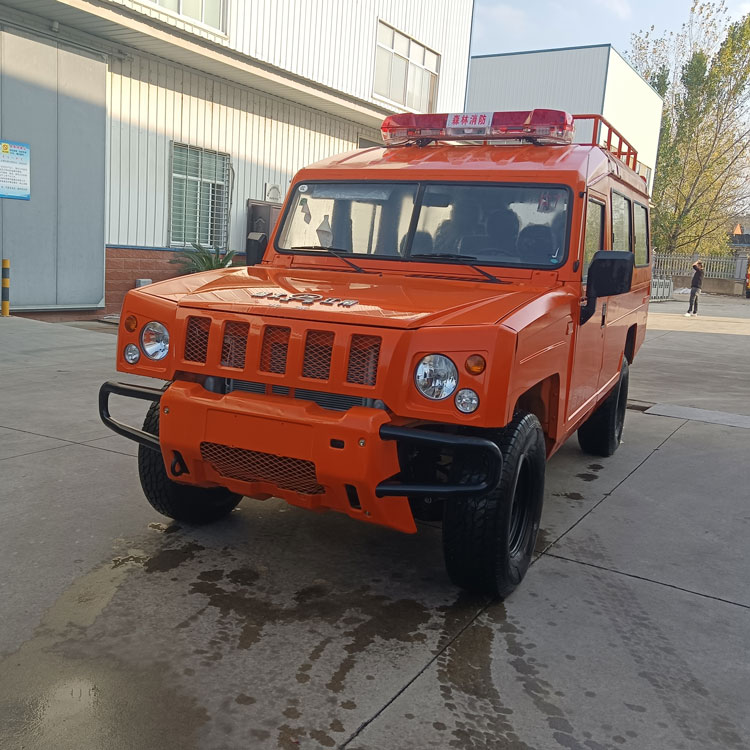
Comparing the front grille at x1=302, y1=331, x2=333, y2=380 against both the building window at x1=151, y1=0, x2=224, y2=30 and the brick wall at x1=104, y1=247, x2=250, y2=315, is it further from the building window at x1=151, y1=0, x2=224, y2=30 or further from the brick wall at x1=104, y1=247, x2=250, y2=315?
the building window at x1=151, y1=0, x2=224, y2=30

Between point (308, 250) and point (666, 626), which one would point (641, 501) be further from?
point (308, 250)

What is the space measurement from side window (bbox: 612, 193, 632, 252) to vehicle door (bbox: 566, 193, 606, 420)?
0.46 meters

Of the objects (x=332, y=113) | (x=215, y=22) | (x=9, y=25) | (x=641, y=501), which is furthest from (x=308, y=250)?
(x=332, y=113)

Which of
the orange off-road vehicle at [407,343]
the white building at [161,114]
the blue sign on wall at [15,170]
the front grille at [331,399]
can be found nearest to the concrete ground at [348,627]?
the orange off-road vehicle at [407,343]

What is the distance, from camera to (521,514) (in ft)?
12.5

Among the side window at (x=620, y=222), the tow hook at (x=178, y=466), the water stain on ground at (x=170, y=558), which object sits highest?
the side window at (x=620, y=222)

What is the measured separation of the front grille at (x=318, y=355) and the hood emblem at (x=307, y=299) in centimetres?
21

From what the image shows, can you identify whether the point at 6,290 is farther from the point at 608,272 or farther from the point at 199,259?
the point at 608,272

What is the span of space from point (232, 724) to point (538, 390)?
83.2 inches

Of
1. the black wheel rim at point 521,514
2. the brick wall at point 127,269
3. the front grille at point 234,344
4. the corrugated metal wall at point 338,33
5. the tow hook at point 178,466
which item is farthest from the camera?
the corrugated metal wall at point 338,33

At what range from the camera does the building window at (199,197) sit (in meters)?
14.0

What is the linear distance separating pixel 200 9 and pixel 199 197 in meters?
3.16

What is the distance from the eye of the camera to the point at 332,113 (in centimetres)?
1714

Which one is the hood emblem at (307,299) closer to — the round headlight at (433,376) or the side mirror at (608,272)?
the round headlight at (433,376)
